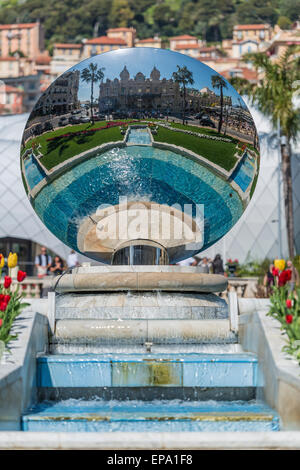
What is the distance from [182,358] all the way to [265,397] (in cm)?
85

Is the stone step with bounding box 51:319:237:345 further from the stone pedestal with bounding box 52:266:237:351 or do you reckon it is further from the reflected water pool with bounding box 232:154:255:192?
the reflected water pool with bounding box 232:154:255:192

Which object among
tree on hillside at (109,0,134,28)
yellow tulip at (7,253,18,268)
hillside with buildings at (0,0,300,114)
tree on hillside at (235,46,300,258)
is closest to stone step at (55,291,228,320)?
yellow tulip at (7,253,18,268)

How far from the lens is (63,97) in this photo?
426 inches

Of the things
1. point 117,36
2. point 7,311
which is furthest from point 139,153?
point 117,36

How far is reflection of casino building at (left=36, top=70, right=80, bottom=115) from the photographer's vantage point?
10719mm

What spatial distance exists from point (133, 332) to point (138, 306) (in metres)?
0.93

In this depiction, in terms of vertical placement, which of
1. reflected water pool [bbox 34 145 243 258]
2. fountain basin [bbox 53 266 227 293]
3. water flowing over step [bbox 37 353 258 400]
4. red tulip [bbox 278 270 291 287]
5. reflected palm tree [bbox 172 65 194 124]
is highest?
reflected palm tree [bbox 172 65 194 124]

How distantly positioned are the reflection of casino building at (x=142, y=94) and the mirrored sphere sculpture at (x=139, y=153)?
0.01 metres

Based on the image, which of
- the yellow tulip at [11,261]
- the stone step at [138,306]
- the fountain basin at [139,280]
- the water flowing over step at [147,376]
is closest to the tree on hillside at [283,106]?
the fountain basin at [139,280]

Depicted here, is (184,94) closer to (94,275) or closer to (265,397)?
(94,275)

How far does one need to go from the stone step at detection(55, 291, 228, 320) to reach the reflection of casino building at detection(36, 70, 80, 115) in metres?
2.59

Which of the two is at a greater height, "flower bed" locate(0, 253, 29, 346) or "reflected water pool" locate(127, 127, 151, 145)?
"reflected water pool" locate(127, 127, 151, 145)

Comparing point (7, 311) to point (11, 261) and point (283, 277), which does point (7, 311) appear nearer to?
point (11, 261)
